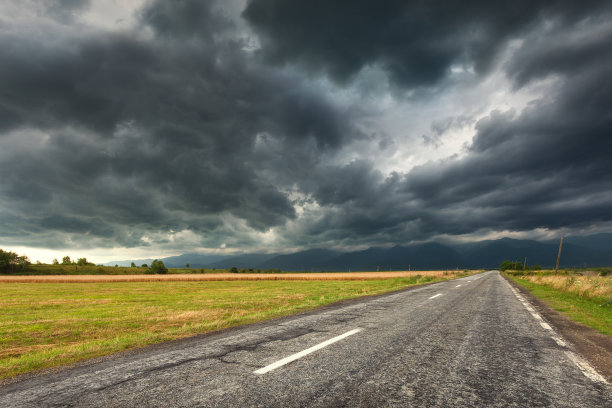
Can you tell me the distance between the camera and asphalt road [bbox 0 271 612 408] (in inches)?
132

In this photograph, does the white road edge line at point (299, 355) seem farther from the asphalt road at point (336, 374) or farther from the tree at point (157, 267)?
the tree at point (157, 267)

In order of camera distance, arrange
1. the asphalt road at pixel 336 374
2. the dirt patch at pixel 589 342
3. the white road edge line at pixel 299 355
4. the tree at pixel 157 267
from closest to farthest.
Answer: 1. the asphalt road at pixel 336 374
2. the white road edge line at pixel 299 355
3. the dirt patch at pixel 589 342
4. the tree at pixel 157 267

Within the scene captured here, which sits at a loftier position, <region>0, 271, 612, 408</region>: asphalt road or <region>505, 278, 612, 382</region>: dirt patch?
<region>0, 271, 612, 408</region>: asphalt road

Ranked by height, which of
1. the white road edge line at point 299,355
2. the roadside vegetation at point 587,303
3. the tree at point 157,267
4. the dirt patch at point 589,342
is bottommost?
the tree at point 157,267

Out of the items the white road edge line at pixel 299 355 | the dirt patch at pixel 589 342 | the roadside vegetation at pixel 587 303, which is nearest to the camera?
the white road edge line at pixel 299 355

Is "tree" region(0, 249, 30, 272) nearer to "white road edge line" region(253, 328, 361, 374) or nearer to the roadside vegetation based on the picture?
"white road edge line" region(253, 328, 361, 374)

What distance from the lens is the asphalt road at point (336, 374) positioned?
11.0 ft

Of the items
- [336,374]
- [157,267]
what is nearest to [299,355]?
[336,374]

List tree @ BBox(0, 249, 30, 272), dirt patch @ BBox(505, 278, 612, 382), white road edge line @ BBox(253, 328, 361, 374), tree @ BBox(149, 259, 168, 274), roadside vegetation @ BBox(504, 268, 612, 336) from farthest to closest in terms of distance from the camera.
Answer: tree @ BBox(149, 259, 168, 274) → tree @ BBox(0, 249, 30, 272) → roadside vegetation @ BBox(504, 268, 612, 336) → dirt patch @ BBox(505, 278, 612, 382) → white road edge line @ BBox(253, 328, 361, 374)

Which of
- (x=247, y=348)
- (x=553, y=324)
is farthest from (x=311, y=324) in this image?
(x=553, y=324)

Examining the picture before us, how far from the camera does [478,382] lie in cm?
388

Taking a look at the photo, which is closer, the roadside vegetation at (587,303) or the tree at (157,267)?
the roadside vegetation at (587,303)

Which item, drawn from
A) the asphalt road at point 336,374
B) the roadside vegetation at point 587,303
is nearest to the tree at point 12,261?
the asphalt road at point 336,374

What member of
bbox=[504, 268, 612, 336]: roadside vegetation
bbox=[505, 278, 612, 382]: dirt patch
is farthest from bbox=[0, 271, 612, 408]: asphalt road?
bbox=[504, 268, 612, 336]: roadside vegetation
